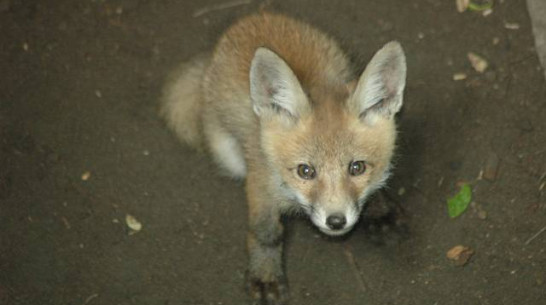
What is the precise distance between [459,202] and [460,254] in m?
0.32

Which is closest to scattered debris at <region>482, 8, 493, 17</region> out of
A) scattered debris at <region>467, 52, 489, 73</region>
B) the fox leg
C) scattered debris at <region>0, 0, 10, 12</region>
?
scattered debris at <region>467, 52, 489, 73</region>

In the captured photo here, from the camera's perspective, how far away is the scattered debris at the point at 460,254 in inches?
152

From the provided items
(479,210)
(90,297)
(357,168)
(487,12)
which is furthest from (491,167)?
(90,297)

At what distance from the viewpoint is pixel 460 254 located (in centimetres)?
388

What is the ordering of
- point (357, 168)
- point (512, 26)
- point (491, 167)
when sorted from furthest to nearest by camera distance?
1. point (512, 26)
2. point (491, 167)
3. point (357, 168)

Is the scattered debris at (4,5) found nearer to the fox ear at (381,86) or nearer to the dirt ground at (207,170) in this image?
the dirt ground at (207,170)

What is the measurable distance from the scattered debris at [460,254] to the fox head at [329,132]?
829mm

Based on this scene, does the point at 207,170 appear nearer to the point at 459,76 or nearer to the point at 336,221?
the point at 336,221

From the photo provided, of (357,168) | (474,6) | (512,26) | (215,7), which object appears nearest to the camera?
(357,168)

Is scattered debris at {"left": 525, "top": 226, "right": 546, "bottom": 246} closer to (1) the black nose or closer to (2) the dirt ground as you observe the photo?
(2) the dirt ground

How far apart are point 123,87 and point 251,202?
1.39 meters

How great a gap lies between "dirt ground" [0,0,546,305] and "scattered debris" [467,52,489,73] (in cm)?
4

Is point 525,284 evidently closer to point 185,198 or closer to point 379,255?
point 379,255

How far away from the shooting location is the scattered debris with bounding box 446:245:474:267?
3.87 metres
